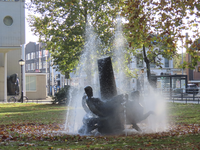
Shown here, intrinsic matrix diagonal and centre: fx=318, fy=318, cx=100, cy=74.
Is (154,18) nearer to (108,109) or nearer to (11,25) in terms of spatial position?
(108,109)

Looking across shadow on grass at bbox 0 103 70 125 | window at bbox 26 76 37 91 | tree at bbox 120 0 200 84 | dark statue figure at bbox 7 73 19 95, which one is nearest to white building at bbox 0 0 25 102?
dark statue figure at bbox 7 73 19 95

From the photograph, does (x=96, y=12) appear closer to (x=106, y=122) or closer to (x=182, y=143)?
(x=106, y=122)

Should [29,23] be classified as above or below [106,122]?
above

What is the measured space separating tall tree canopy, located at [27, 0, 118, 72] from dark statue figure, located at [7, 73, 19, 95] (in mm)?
8468

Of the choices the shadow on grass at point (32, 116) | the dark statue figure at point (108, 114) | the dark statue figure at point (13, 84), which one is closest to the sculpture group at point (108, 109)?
the dark statue figure at point (108, 114)

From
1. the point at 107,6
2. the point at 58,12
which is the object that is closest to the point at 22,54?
the point at 58,12

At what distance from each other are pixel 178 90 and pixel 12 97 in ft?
57.9

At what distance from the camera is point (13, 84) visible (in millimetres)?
35062

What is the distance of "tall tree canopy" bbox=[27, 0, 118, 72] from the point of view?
1045 inches

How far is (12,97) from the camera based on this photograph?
32781mm

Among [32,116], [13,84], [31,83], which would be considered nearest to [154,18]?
[32,116]

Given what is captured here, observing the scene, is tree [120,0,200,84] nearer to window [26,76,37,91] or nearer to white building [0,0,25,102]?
white building [0,0,25,102]

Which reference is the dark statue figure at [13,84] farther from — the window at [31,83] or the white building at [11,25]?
the window at [31,83]

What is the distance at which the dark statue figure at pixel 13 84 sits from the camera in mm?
34969
